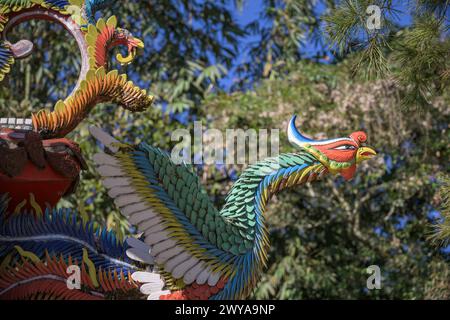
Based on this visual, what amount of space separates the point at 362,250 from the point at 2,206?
5.29m

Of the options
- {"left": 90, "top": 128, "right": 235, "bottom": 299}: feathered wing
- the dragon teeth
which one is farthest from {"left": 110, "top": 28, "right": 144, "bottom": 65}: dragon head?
{"left": 90, "top": 128, "right": 235, "bottom": 299}: feathered wing

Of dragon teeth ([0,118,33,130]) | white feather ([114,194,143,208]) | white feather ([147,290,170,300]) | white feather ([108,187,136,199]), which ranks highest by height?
dragon teeth ([0,118,33,130])

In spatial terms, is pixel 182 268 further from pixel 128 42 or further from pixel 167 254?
pixel 128 42

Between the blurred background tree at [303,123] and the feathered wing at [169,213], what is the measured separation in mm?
4039

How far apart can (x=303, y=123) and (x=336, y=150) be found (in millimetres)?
4103

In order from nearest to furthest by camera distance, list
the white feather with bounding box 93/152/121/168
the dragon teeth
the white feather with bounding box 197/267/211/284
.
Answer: the white feather with bounding box 93/152/121/168, the white feather with bounding box 197/267/211/284, the dragon teeth

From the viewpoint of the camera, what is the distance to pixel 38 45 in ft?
28.4

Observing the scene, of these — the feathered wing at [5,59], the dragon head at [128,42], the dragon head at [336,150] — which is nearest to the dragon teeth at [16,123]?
the feathered wing at [5,59]

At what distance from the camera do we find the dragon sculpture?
3393 mm

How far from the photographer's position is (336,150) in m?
3.71

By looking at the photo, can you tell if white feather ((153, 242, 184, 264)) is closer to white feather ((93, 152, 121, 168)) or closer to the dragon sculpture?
the dragon sculpture

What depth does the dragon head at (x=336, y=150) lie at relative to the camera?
371 centimetres
